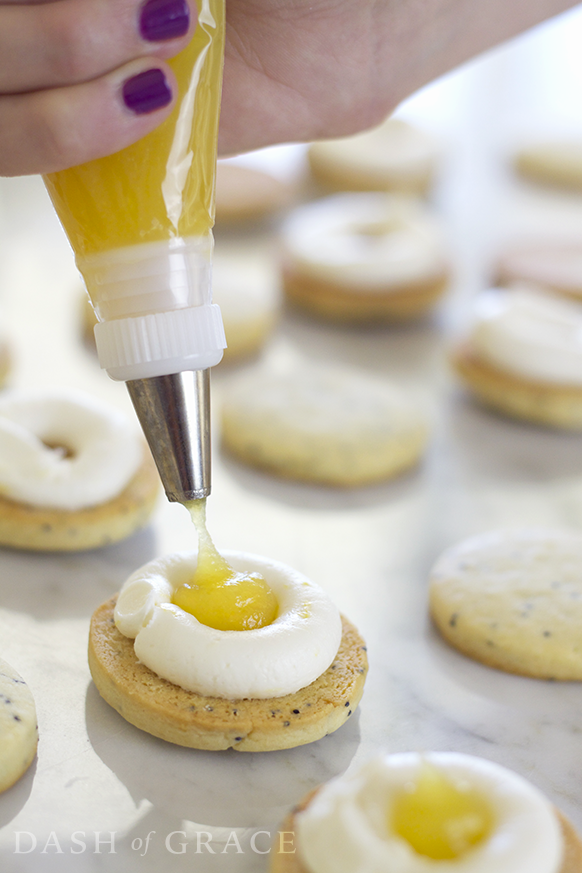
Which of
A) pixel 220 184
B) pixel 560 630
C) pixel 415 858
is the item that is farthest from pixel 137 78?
pixel 220 184

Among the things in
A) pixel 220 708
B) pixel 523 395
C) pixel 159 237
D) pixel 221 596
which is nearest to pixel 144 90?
pixel 159 237

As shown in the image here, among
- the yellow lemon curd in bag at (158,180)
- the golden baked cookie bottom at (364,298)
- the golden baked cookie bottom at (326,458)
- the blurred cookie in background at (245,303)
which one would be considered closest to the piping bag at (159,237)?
the yellow lemon curd in bag at (158,180)

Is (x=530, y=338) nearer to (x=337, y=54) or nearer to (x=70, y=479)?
(x=337, y=54)

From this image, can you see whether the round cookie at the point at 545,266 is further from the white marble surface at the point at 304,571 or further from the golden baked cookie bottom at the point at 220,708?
the golden baked cookie bottom at the point at 220,708

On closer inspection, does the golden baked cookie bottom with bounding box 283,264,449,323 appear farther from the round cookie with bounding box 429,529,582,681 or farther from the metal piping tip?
the metal piping tip

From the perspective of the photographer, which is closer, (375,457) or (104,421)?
(104,421)

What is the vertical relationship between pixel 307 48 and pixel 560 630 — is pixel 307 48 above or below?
above

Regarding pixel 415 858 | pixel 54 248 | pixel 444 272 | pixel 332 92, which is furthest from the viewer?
pixel 54 248

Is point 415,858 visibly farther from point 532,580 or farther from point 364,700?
point 532,580
